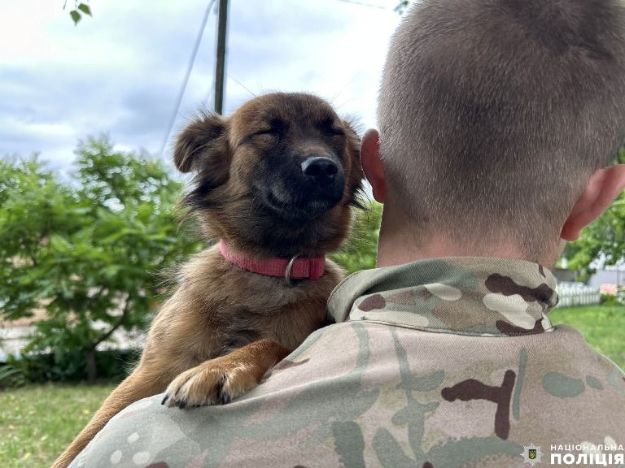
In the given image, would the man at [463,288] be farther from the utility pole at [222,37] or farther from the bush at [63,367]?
the bush at [63,367]

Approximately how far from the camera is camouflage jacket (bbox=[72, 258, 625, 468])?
1201 mm

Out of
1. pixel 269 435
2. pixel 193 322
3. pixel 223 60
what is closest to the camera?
pixel 269 435

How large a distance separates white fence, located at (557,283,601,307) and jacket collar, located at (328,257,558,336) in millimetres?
29858

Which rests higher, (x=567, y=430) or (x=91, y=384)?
(x=567, y=430)

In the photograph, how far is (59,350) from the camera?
967 centimetres

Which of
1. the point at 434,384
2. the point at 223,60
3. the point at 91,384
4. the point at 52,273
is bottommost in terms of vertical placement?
the point at 91,384

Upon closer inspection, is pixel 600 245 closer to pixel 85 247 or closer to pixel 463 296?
pixel 85 247

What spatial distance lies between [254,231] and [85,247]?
645 cm

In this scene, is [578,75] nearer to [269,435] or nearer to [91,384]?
[269,435]

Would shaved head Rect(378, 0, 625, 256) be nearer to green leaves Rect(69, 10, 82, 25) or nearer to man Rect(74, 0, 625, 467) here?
man Rect(74, 0, 625, 467)

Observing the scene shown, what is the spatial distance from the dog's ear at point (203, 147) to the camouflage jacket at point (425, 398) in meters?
1.75

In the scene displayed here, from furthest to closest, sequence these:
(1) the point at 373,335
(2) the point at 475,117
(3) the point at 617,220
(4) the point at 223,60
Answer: (3) the point at 617,220 < (4) the point at 223,60 < (2) the point at 475,117 < (1) the point at 373,335

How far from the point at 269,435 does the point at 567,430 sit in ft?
1.78

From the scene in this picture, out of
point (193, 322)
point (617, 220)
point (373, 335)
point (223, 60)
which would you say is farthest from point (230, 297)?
point (617, 220)
